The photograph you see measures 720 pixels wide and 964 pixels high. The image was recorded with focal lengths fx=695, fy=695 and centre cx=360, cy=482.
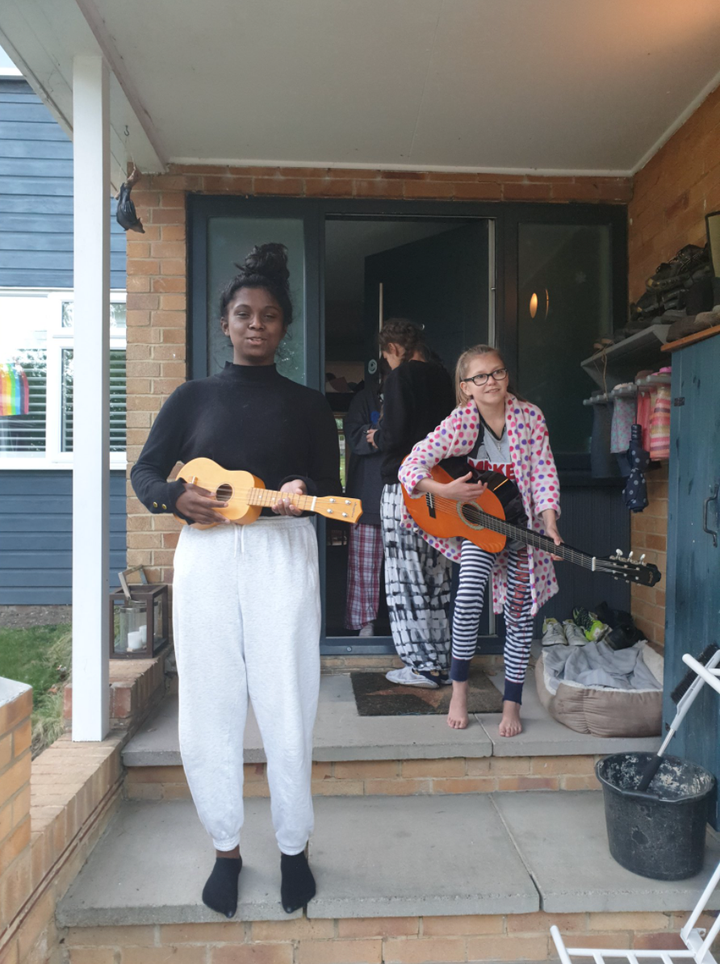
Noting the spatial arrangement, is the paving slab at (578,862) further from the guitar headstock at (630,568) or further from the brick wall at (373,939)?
the guitar headstock at (630,568)

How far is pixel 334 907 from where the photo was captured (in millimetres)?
1915

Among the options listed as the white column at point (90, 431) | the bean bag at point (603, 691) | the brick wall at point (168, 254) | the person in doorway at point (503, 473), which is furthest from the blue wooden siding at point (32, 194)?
the bean bag at point (603, 691)

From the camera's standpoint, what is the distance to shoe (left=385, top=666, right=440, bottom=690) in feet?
10.7

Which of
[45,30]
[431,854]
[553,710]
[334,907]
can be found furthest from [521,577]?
[45,30]

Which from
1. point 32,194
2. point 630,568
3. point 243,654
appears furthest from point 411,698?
point 32,194

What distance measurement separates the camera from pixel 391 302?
4.52 meters

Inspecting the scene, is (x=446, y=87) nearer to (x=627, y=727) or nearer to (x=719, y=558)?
(x=719, y=558)

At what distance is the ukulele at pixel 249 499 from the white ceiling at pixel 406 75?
1.69 meters

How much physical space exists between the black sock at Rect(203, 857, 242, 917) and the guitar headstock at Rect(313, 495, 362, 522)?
101 centimetres

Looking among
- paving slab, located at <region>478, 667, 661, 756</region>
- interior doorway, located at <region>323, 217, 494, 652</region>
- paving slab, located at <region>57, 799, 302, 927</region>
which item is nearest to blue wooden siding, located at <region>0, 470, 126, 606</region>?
interior doorway, located at <region>323, 217, 494, 652</region>

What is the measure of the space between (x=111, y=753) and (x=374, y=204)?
2845 millimetres

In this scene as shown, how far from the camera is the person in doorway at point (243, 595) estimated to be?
1.81 m

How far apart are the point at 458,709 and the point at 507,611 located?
434 mm

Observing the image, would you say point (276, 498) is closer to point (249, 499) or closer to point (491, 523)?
point (249, 499)
